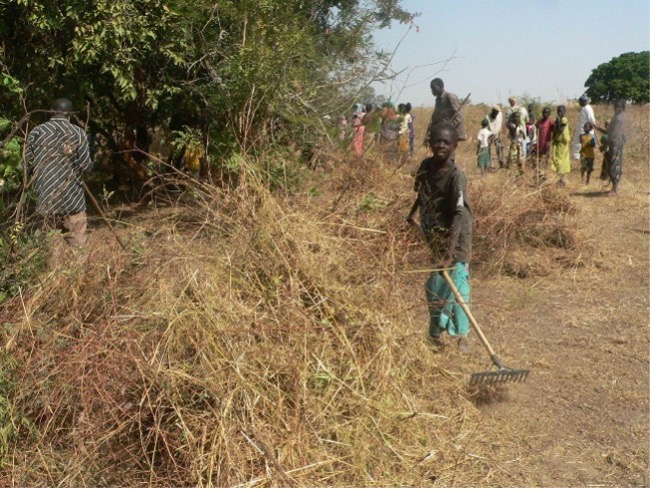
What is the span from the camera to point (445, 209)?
526cm

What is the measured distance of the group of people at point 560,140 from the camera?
39.8 feet

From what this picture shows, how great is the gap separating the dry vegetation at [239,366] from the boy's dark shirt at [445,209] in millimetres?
454

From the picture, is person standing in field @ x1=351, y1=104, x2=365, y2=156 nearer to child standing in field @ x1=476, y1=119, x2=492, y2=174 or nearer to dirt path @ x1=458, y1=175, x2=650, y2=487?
dirt path @ x1=458, y1=175, x2=650, y2=487

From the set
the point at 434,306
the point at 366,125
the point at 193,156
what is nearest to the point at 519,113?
the point at 366,125

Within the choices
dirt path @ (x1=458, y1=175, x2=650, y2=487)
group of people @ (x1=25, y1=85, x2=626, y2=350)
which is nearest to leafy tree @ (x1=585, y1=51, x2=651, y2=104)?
dirt path @ (x1=458, y1=175, x2=650, y2=487)

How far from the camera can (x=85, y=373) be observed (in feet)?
12.1

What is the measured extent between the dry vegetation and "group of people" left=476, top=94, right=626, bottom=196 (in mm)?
7338

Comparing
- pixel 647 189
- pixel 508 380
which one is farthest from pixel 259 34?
pixel 647 189

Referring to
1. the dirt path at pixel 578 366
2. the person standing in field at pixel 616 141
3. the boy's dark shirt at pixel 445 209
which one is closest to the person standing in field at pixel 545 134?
the person standing in field at pixel 616 141

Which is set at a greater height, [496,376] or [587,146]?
[587,146]

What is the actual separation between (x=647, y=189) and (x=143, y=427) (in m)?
11.7

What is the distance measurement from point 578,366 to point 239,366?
2734mm

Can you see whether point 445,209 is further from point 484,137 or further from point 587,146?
point 484,137

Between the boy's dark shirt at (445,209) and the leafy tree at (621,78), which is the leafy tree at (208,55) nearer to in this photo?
the boy's dark shirt at (445,209)
